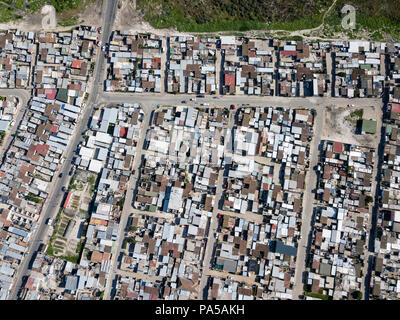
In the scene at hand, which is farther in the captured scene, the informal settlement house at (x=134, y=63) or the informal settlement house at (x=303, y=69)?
the informal settlement house at (x=134, y=63)

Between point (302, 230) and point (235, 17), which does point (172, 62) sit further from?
point (302, 230)

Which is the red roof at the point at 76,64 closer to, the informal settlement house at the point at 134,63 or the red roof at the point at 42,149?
the informal settlement house at the point at 134,63

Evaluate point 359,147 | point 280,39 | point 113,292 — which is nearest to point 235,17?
point 280,39

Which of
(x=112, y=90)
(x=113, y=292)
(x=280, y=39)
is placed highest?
(x=280, y=39)

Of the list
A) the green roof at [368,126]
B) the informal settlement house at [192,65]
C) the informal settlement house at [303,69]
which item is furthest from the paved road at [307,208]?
the informal settlement house at [192,65]

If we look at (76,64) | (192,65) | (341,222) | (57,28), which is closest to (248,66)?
(192,65)

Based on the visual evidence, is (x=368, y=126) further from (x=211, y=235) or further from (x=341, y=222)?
(x=211, y=235)

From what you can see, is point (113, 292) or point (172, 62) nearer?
point (113, 292)
